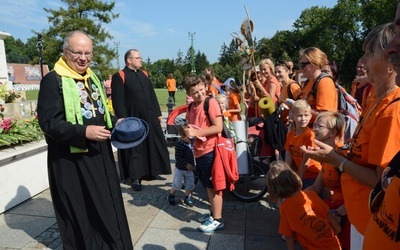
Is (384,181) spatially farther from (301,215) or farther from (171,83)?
(171,83)

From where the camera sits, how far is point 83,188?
274 cm

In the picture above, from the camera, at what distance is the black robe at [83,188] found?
2.58 m

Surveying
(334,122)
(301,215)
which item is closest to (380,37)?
(334,122)

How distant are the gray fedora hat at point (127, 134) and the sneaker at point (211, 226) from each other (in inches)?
53.8

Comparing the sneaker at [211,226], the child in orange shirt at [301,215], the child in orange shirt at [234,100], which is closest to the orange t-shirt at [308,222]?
the child in orange shirt at [301,215]

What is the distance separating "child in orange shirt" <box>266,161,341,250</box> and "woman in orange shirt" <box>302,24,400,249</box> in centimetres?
82

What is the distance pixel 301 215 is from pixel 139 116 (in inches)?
123

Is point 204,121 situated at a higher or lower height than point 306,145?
higher

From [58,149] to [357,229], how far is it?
231 cm

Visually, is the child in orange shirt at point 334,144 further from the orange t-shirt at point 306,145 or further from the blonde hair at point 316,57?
the blonde hair at point 316,57

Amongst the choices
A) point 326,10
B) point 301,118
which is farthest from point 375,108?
point 326,10

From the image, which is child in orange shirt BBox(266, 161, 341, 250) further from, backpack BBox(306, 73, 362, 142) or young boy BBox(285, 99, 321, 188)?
backpack BBox(306, 73, 362, 142)

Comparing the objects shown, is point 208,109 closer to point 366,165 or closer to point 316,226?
point 316,226

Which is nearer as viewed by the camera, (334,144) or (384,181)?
(384,181)
